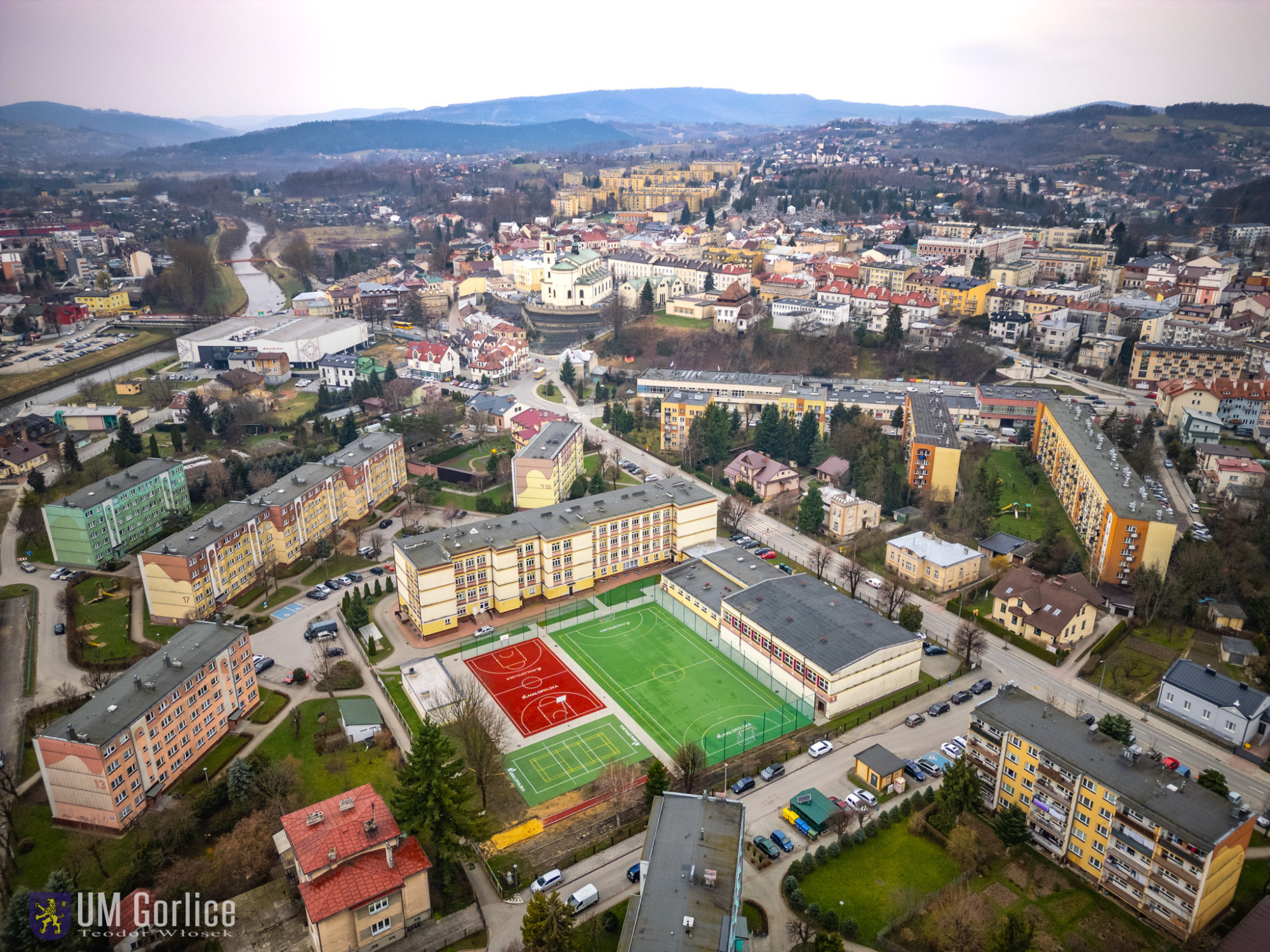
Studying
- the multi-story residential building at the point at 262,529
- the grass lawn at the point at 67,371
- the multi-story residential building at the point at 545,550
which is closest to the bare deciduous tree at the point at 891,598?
the multi-story residential building at the point at 545,550

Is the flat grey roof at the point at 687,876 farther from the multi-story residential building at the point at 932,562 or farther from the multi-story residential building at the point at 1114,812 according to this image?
the multi-story residential building at the point at 932,562

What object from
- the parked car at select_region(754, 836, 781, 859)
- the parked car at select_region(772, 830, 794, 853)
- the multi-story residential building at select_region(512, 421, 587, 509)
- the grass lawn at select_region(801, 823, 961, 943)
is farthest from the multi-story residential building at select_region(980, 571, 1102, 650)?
the multi-story residential building at select_region(512, 421, 587, 509)

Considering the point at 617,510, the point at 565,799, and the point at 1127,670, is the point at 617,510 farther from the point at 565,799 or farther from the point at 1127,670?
the point at 1127,670

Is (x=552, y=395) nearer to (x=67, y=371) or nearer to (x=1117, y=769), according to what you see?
(x=67, y=371)

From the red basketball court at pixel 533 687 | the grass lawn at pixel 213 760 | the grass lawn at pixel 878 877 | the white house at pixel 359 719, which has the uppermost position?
the white house at pixel 359 719

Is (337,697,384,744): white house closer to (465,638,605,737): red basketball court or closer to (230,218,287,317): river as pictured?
(465,638,605,737): red basketball court

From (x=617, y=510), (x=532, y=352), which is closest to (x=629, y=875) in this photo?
(x=617, y=510)
